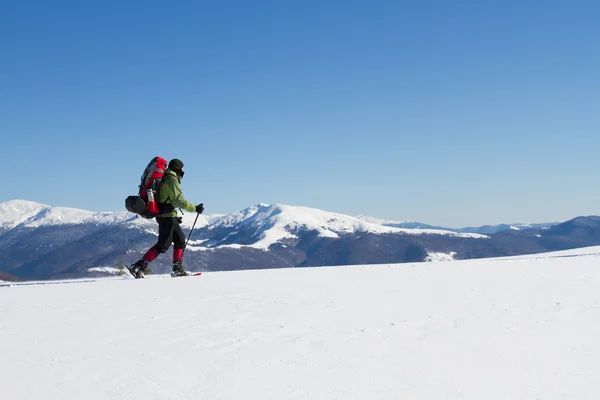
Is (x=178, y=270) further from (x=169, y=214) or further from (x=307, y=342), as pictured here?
(x=307, y=342)

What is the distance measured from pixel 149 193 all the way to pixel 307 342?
21.1 ft

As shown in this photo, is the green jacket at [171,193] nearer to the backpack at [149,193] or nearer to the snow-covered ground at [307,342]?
the backpack at [149,193]

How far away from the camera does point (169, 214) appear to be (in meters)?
10.4

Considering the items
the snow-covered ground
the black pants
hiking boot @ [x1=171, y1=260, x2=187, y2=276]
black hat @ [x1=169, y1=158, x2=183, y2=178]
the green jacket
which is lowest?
the snow-covered ground

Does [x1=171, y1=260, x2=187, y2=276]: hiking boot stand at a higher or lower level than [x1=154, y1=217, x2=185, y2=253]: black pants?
lower

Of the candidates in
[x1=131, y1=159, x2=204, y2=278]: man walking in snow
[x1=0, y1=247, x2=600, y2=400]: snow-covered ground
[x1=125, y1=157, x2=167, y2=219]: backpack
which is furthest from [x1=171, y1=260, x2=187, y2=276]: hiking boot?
[x1=0, y1=247, x2=600, y2=400]: snow-covered ground

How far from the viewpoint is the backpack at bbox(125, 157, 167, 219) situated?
32.2 feet

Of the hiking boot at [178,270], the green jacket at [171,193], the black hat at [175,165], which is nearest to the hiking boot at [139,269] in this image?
the hiking boot at [178,270]

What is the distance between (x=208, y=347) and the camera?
177 inches

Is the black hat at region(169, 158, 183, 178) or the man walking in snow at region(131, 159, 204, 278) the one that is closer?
the man walking in snow at region(131, 159, 204, 278)

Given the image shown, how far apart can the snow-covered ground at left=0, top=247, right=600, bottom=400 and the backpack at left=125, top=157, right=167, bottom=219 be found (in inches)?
94.7

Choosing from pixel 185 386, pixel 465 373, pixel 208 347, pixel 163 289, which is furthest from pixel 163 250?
pixel 465 373

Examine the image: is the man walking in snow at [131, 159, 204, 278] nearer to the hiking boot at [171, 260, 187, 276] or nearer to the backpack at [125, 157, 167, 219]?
the hiking boot at [171, 260, 187, 276]

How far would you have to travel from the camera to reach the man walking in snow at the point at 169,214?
10.2m
